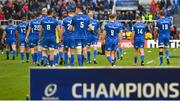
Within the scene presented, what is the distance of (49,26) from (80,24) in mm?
1072

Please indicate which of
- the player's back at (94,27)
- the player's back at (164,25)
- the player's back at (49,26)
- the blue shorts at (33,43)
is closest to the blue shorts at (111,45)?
the player's back at (49,26)

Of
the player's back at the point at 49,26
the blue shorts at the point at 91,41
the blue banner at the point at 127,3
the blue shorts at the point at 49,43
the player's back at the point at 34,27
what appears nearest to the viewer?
the player's back at the point at 49,26

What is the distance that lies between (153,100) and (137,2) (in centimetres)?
3756

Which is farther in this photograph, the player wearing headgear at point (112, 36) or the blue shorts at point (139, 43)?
the blue shorts at point (139, 43)

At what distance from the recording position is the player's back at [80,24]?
2138cm

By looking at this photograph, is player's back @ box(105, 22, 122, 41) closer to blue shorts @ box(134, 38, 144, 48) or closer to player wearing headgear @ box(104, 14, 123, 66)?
player wearing headgear @ box(104, 14, 123, 66)

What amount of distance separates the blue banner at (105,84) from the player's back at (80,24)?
11.6 meters

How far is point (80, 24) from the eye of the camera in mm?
21531

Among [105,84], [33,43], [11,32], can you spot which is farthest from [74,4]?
[105,84]

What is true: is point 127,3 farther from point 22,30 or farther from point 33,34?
point 33,34

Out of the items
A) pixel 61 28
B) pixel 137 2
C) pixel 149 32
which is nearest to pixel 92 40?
pixel 61 28

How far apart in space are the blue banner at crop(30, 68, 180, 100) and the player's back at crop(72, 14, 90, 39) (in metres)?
11.6

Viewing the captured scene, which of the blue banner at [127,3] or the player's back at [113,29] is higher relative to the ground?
the blue banner at [127,3]

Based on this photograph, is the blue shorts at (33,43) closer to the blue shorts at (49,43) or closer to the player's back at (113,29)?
the blue shorts at (49,43)
